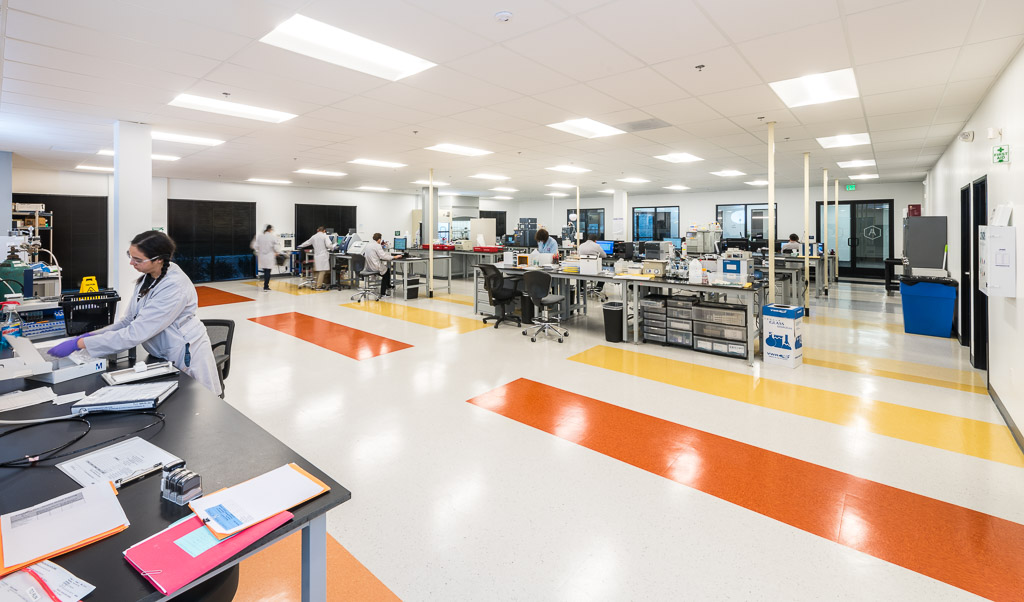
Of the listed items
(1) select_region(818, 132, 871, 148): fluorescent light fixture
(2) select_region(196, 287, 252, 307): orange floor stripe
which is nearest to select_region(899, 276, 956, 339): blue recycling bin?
(1) select_region(818, 132, 871, 148): fluorescent light fixture

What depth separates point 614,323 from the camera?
6.16 metres

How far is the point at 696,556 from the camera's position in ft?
6.94

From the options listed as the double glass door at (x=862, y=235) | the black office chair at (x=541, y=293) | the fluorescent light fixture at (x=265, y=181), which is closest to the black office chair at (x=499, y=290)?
the black office chair at (x=541, y=293)

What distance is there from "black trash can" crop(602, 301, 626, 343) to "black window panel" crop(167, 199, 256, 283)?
1092 centimetres

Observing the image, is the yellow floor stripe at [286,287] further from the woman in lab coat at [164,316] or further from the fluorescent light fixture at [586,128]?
Answer: the woman in lab coat at [164,316]

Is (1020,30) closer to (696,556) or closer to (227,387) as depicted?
(696,556)

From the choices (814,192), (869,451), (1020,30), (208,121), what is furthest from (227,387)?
(814,192)

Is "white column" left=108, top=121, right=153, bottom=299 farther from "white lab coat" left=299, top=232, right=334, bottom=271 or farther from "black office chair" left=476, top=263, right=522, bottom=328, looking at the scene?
"white lab coat" left=299, top=232, right=334, bottom=271

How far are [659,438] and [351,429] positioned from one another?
7.09ft

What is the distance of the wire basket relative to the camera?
290 centimetres

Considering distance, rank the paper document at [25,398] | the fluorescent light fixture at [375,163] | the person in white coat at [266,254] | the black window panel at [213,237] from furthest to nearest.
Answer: the black window panel at [213,237], the person in white coat at [266,254], the fluorescent light fixture at [375,163], the paper document at [25,398]

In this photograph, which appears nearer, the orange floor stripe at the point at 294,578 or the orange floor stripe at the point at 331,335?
the orange floor stripe at the point at 294,578

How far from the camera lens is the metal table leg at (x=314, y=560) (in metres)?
1.24

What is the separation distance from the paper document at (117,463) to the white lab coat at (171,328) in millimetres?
1117
